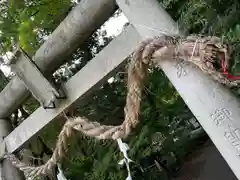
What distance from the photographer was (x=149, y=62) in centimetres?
86

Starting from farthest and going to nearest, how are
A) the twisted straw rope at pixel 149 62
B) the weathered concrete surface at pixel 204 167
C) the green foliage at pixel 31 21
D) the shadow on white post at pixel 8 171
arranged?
the weathered concrete surface at pixel 204 167 → the green foliage at pixel 31 21 → the shadow on white post at pixel 8 171 → the twisted straw rope at pixel 149 62

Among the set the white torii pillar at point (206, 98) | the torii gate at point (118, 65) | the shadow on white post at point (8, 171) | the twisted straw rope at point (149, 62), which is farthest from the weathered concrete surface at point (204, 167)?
the white torii pillar at point (206, 98)

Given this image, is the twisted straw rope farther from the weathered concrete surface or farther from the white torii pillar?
the weathered concrete surface

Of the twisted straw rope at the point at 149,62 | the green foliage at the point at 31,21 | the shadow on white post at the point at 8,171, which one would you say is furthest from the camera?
the green foliage at the point at 31,21

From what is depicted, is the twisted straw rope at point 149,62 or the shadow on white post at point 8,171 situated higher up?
the twisted straw rope at point 149,62

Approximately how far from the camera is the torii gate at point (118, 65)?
76cm

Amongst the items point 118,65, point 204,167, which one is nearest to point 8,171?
point 118,65

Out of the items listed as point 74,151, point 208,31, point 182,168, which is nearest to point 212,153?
point 182,168

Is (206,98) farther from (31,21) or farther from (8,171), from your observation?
(31,21)

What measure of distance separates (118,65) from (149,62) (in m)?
0.14

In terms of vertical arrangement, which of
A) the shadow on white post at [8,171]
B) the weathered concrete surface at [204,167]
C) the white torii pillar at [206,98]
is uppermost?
the white torii pillar at [206,98]

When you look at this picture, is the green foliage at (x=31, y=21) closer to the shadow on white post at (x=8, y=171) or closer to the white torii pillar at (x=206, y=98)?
the shadow on white post at (x=8, y=171)

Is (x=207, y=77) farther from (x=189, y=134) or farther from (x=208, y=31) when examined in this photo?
(x=189, y=134)

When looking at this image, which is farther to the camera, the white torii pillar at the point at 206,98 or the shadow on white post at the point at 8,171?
the shadow on white post at the point at 8,171
